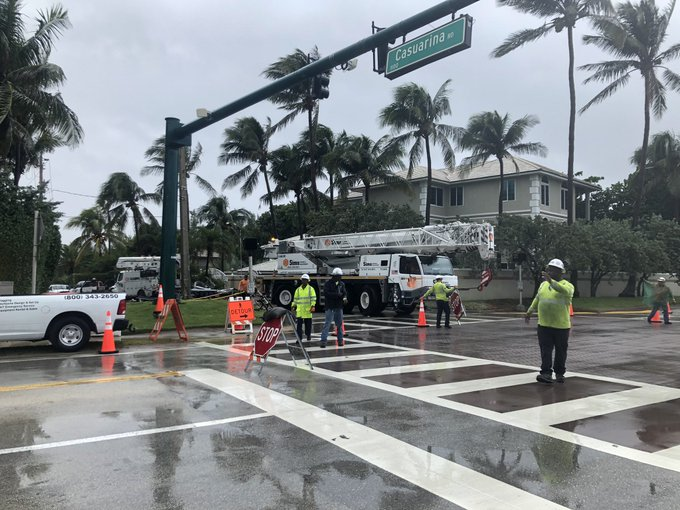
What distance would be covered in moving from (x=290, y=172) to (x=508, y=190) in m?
15.2

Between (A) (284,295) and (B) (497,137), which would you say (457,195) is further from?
(A) (284,295)

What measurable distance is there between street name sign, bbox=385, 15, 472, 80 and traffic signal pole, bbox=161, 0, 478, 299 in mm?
359

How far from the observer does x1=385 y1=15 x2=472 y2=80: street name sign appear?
9.50m

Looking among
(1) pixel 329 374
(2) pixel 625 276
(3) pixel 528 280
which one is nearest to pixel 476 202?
(3) pixel 528 280

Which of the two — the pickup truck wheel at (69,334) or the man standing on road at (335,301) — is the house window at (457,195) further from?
the pickup truck wheel at (69,334)

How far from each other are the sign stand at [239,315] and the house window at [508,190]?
1063 inches

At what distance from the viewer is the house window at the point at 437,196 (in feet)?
133

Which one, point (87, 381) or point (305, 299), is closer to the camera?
point (87, 381)

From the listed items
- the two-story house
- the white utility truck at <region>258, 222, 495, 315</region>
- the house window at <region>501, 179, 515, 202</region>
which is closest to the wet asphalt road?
the white utility truck at <region>258, 222, 495, 315</region>

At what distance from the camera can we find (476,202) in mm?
40188

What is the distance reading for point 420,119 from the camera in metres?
33.6

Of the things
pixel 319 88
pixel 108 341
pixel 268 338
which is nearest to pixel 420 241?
pixel 319 88

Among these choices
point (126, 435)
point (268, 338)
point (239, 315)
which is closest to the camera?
point (126, 435)

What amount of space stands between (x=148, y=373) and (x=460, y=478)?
20.4 feet
